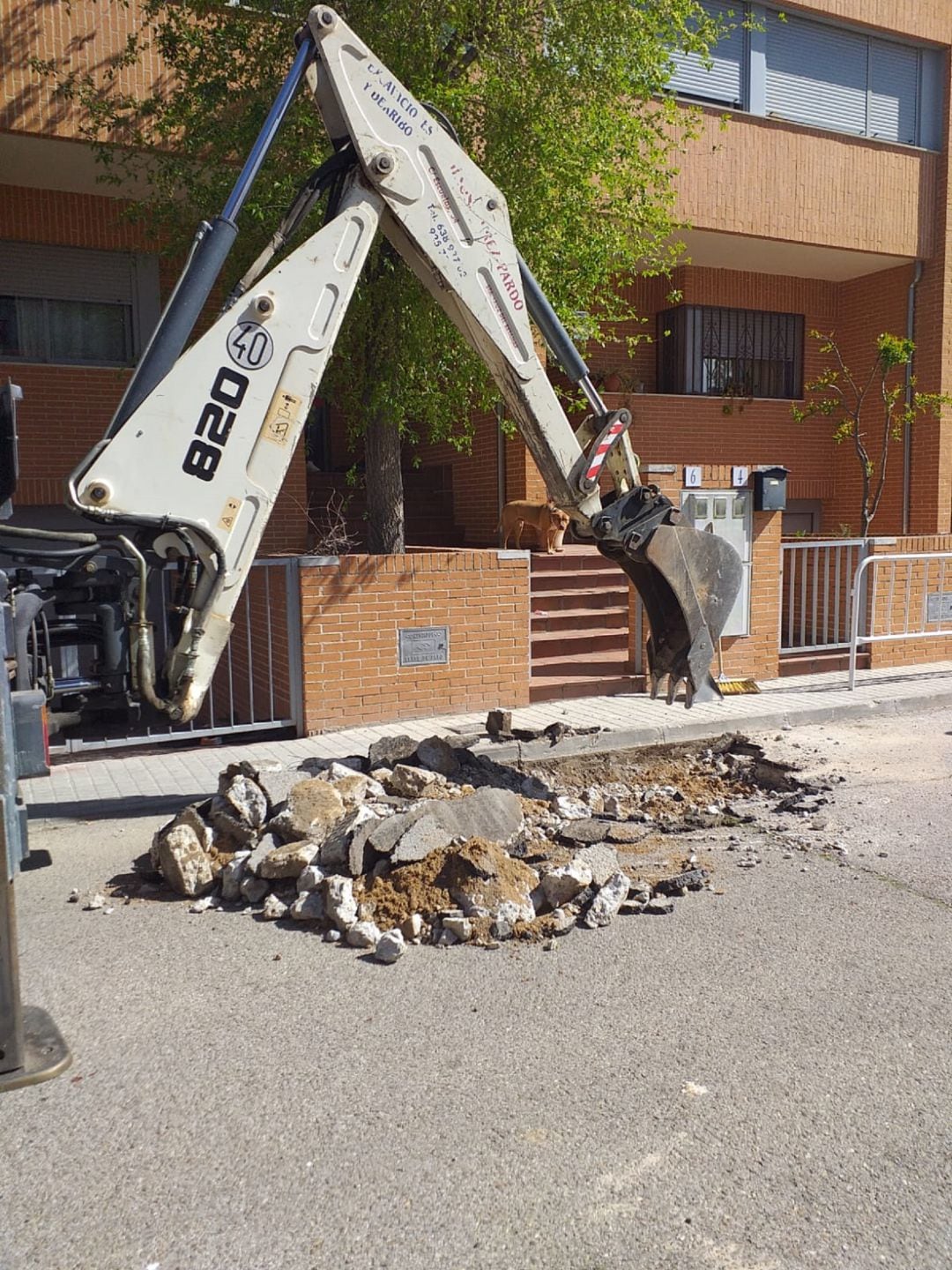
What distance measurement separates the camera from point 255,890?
518cm

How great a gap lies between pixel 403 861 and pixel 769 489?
23.2 feet

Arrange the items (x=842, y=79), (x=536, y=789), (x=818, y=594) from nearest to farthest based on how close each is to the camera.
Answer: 1. (x=536, y=789)
2. (x=818, y=594)
3. (x=842, y=79)

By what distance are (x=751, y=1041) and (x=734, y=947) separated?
34.6 inches

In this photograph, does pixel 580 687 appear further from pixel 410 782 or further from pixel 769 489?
pixel 410 782

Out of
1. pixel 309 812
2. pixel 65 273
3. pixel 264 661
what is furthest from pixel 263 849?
pixel 65 273

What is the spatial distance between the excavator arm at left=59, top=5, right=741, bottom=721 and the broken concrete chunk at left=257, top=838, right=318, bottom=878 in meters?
0.87

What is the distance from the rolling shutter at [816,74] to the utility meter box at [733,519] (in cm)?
721

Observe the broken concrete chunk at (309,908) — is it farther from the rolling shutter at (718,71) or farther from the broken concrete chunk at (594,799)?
the rolling shutter at (718,71)

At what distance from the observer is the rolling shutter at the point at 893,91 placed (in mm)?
15258

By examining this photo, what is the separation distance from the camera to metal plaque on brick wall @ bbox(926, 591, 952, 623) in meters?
12.3

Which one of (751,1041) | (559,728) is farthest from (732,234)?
(751,1041)

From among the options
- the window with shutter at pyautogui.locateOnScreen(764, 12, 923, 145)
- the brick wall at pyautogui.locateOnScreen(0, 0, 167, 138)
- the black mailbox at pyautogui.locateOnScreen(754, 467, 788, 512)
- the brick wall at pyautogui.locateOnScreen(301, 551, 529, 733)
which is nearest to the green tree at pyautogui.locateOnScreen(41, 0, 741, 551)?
the brick wall at pyautogui.locateOnScreen(0, 0, 167, 138)

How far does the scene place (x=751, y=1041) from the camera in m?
3.78

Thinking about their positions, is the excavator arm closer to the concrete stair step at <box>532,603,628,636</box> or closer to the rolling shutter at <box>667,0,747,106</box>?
the concrete stair step at <box>532,603,628,636</box>
